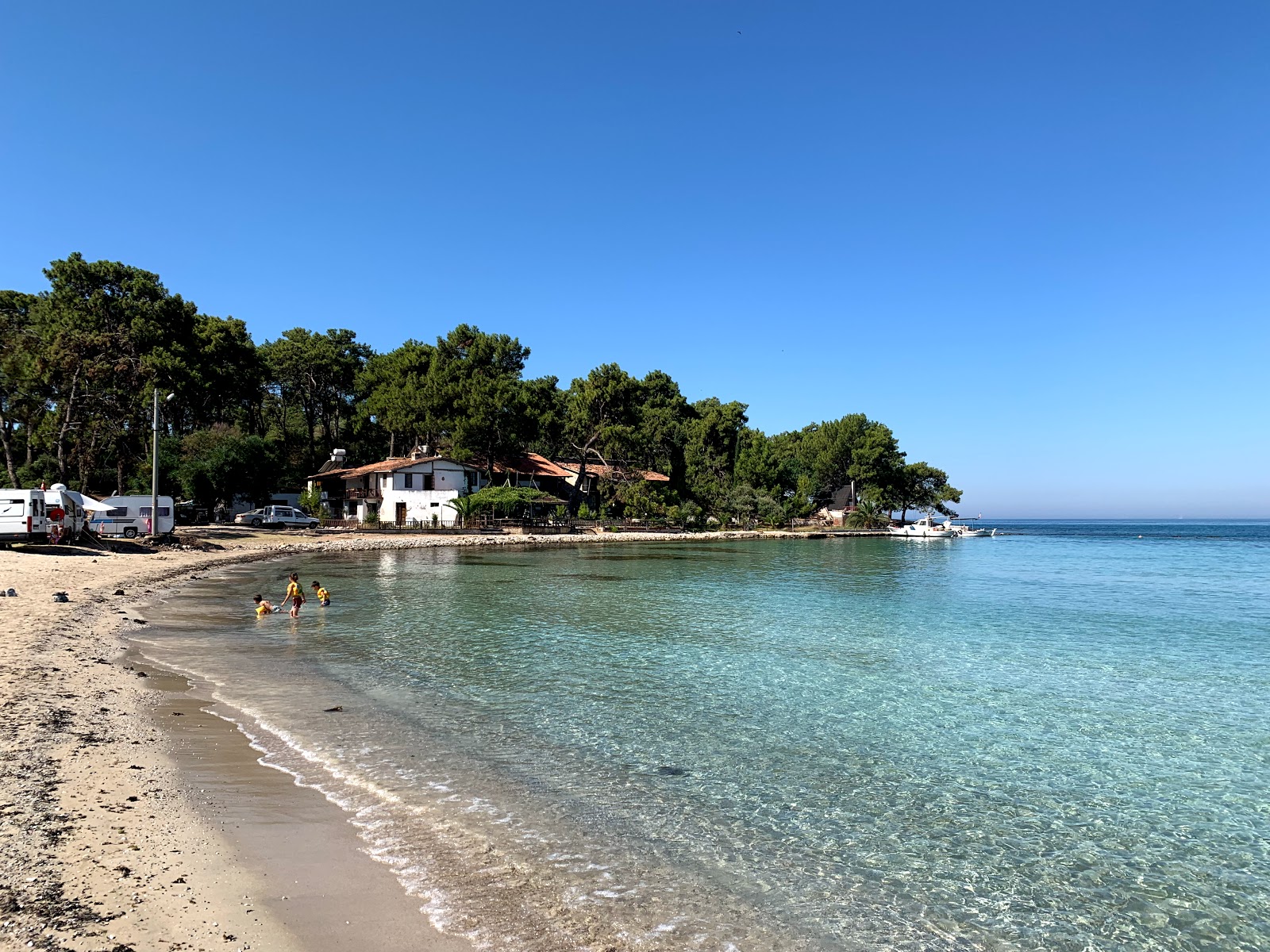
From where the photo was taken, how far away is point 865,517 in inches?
3612

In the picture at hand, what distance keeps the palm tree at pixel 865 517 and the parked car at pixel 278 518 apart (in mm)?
61462

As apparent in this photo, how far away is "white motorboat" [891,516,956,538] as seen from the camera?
91812mm

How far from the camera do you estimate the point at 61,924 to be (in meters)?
4.02

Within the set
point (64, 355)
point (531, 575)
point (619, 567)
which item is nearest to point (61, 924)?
point (531, 575)

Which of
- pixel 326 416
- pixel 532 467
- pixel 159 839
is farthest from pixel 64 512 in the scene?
pixel 326 416

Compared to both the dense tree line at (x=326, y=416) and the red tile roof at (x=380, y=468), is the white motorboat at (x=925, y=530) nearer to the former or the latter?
the dense tree line at (x=326, y=416)

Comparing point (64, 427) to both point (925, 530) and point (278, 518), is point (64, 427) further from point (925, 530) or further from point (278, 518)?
point (925, 530)

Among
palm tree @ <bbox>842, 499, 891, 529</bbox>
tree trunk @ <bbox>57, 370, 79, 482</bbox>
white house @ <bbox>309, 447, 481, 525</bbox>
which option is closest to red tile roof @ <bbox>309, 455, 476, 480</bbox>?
white house @ <bbox>309, 447, 481, 525</bbox>

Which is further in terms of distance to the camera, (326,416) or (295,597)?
(326,416)

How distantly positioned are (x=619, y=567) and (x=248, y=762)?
100 feet

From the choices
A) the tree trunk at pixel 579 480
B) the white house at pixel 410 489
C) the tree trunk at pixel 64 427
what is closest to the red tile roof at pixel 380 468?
the white house at pixel 410 489

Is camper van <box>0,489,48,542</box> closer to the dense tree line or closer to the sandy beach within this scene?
the dense tree line

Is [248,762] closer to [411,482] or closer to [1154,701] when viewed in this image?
[1154,701]

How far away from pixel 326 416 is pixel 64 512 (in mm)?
56375
